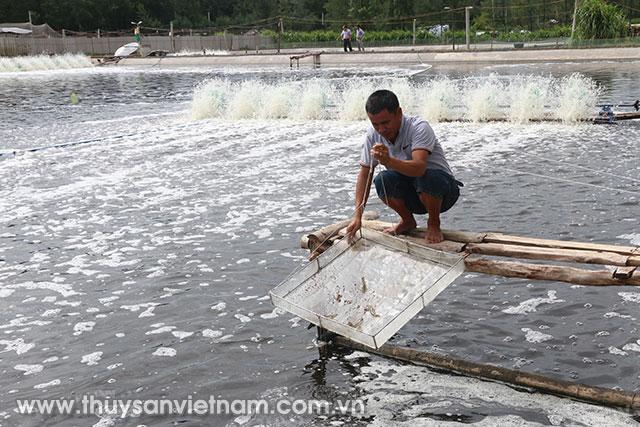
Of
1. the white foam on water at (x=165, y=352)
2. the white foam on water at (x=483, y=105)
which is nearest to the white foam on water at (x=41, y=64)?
the white foam on water at (x=483, y=105)

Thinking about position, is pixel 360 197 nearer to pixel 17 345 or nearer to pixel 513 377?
pixel 513 377

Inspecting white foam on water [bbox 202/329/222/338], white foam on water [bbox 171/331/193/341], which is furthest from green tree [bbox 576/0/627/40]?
white foam on water [bbox 171/331/193/341]

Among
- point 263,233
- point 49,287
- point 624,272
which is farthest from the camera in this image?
point 263,233

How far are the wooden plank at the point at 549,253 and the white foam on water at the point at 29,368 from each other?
3191mm

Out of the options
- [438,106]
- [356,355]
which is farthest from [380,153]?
[438,106]

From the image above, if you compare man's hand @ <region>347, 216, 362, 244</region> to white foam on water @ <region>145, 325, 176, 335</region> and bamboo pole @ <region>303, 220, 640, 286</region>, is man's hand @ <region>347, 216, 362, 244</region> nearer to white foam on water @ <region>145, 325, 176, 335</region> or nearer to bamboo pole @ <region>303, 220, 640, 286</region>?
bamboo pole @ <region>303, 220, 640, 286</region>

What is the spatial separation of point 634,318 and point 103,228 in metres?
6.06

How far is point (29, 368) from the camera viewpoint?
5.79 metres

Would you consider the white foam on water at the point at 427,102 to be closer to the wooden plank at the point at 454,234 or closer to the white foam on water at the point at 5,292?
the wooden plank at the point at 454,234

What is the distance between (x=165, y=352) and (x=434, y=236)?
219cm

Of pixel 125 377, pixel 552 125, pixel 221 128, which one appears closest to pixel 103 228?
pixel 125 377

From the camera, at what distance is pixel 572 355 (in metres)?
5.63

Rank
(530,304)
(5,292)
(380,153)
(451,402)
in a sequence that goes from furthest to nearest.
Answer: (5,292), (530,304), (380,153), (451,402)

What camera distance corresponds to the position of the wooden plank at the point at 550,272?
4859 millimetres
